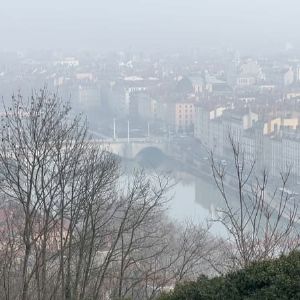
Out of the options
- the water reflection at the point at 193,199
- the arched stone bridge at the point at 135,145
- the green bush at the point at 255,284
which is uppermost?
the green bush at the point at 255,284

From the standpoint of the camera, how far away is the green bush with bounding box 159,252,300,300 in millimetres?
1060

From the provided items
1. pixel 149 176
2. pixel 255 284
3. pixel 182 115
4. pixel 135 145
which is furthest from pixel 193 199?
pixel 255 284

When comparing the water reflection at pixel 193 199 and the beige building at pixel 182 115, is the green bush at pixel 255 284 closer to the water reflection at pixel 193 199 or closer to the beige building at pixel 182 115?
the water reflection at pixel 193 199

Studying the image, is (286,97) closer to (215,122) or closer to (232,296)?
(215,122)

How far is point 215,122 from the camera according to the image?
471 inches

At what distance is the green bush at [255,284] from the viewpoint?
41.7 inches

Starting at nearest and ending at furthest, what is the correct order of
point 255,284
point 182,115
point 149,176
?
point 255,284 → point 149,176 → point 182,115

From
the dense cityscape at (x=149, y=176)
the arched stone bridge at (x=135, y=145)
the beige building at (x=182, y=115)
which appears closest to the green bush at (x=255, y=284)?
the dense cityscape at (x=149, y=176)

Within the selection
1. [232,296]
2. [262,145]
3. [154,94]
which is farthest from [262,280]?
[154,94]

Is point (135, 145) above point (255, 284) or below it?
below

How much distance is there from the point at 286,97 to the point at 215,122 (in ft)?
9.93

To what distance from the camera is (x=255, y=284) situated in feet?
3.67

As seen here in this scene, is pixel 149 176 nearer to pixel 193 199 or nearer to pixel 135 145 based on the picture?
pixel 193 199

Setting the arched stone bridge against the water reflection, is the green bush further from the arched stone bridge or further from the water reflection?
the arched stone bridge
